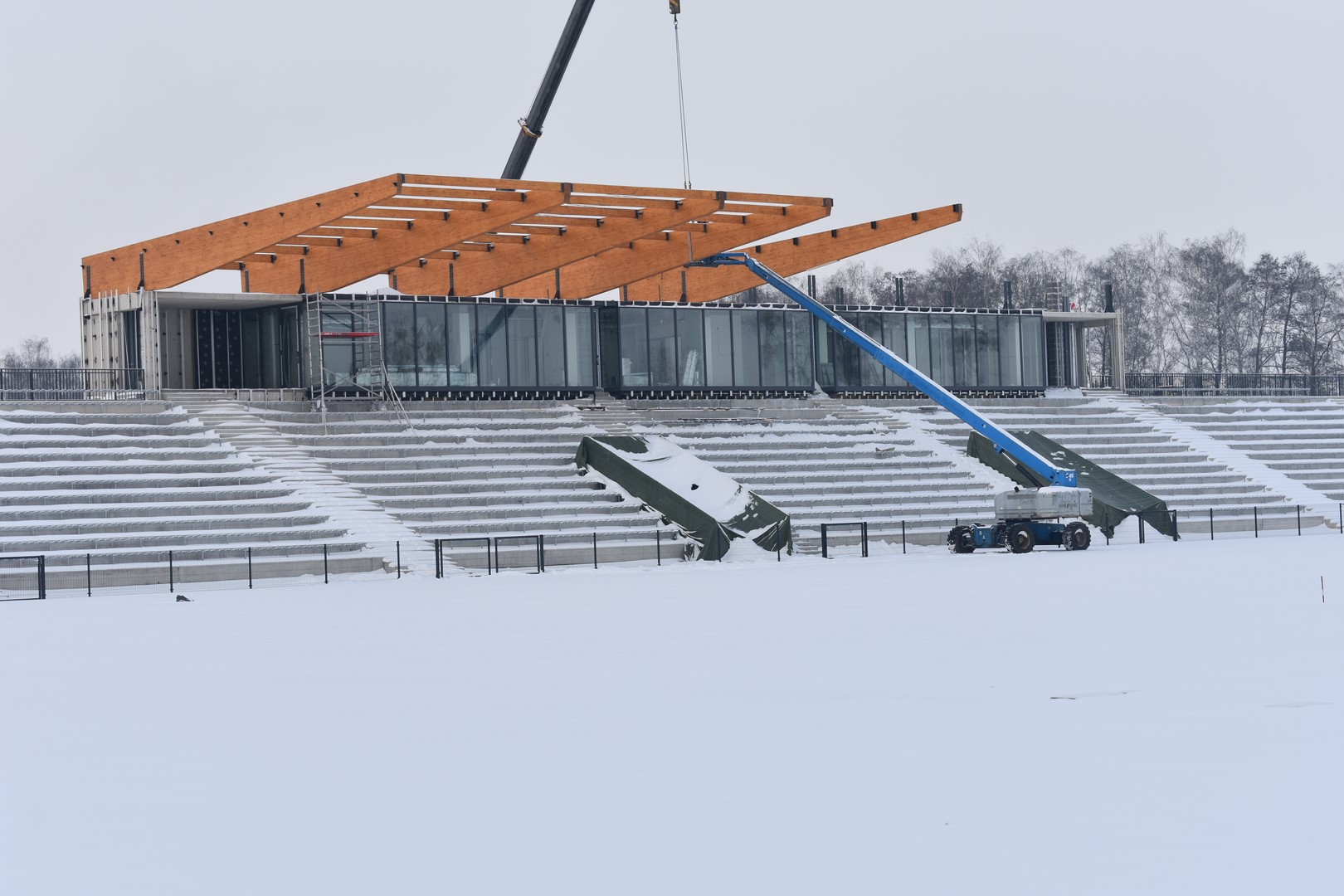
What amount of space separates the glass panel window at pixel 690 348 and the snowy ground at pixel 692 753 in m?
29.5

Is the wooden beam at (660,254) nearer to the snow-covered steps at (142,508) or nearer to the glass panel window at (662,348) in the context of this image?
the glass panel window at (662,348)

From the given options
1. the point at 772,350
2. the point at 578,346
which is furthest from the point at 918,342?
the point at 578,346

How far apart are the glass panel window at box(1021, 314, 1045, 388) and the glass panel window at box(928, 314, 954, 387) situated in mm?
3301

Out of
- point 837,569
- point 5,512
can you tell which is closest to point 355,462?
point 5,512

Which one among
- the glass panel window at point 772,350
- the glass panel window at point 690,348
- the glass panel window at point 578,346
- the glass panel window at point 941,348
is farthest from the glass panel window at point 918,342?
the glass panel window at point 578,346

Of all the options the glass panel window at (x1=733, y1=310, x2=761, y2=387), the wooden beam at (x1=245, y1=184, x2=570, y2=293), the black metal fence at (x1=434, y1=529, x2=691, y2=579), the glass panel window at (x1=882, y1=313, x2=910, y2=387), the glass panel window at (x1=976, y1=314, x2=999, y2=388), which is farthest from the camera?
the glass panel window at (x1=976, y1=314, x2=999, y2=388)

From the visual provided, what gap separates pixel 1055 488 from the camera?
39.0m

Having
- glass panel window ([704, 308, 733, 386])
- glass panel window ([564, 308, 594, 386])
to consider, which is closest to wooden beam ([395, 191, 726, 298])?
glass panel window ([564, 308, 594, 386])

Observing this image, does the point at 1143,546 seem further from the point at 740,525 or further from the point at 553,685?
the point at 553,685

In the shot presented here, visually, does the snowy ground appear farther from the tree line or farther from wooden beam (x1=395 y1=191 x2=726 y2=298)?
the tree line

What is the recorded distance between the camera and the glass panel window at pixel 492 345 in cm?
Answer: 4900

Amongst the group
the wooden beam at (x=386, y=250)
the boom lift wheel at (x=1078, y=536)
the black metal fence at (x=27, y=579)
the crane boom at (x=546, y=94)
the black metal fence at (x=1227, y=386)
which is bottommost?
the boom lift wheel at (x=1078, y=536)

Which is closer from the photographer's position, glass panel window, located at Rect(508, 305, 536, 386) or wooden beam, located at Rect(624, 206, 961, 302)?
glass panel window, located at Rect(508, 305, 536, 386)

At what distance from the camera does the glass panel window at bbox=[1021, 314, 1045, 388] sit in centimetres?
6050
